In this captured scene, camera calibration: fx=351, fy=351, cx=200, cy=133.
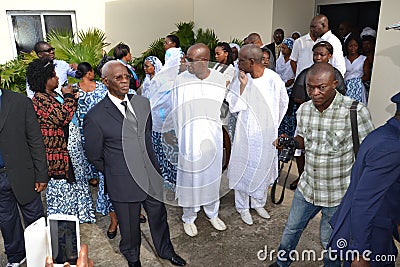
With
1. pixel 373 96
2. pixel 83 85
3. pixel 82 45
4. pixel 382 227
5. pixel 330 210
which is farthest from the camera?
pixel 82 45

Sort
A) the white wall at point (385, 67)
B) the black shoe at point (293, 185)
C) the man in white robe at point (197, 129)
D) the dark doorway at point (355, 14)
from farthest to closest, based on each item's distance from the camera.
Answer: the dark doorway at point (355, 14) < the black shoe at point (293, 185) < the white wall at point (385, 67) < the man in white robe at point (197, 129)

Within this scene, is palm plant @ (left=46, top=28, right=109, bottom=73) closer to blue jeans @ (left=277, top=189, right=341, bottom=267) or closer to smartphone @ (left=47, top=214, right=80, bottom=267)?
blue jeans @ (left=277, top=189, right=341, bottom=267)

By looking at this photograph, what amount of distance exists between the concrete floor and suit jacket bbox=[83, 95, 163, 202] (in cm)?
81

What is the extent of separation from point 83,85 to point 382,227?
3.05m

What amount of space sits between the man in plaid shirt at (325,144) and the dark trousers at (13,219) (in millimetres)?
2090

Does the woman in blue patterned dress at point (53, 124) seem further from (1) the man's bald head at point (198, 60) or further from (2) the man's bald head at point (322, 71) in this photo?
(2) the man's bald head at point (322, 71)

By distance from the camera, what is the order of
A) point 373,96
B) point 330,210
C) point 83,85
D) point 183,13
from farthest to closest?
point 183,13, point 373,96, point 83,85, point 330,210

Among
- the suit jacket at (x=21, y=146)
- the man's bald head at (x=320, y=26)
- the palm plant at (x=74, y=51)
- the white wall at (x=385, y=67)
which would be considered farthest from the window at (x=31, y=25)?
the white wall at (x=385, y=67)

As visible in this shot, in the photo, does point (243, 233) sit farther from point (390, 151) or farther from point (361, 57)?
A: point (361, 57)

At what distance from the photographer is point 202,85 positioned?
9.99 ft

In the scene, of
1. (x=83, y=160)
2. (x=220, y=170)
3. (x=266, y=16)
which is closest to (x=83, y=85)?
(x=83, y=160)

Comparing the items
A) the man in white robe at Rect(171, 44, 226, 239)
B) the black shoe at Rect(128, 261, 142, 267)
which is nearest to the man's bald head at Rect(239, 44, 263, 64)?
the man in white robe at Rect(171, 44, 226, 239)

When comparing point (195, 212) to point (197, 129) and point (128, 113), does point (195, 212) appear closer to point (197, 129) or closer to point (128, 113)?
point (197, 129)

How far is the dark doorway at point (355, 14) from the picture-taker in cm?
731
